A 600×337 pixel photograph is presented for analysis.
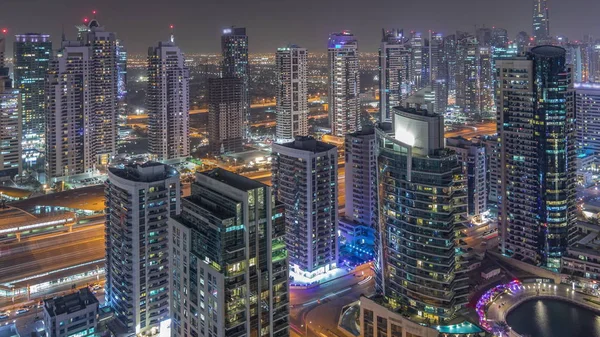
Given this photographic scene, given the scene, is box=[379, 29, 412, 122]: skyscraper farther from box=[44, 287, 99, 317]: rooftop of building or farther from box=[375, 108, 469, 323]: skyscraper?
box=[44, 287, 99, 317]: rooftop of building

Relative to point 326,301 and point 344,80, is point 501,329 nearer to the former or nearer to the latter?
point 326,301

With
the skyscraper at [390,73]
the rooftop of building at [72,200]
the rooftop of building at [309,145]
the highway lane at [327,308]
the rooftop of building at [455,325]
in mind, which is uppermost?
the skyscraper at [390,73]

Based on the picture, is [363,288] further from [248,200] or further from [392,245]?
[248,200]

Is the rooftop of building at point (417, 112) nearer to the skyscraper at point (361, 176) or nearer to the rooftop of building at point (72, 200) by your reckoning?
the skyscraper at point (361, 176)

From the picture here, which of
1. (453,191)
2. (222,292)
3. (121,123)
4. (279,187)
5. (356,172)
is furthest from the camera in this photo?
(121,123)

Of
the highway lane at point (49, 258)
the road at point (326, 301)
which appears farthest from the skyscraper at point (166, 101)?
the road at point (326, 301)

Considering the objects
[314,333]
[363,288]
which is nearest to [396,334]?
[314,333]

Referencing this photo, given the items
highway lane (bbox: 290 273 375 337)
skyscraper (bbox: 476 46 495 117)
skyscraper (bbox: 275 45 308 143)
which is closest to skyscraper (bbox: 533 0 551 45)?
skyscraper (bbox: 476 46 495 117)
